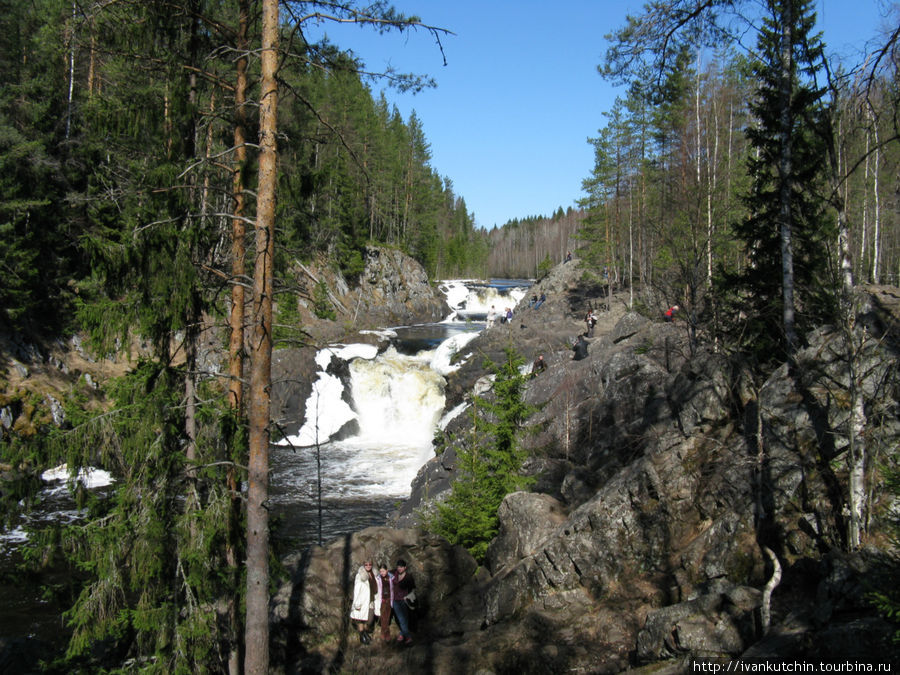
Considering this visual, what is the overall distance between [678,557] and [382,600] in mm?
5193

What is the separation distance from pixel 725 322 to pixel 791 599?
832 cm

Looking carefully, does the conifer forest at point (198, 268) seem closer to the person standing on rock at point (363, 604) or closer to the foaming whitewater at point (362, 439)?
the person standing on rock at point (363, 604)

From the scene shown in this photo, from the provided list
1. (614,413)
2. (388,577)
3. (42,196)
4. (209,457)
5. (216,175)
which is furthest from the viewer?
(42,196)

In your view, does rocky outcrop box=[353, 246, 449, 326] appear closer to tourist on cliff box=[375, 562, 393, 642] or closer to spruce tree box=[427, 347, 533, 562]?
spruce tree box=[427, 347, 533, 562]

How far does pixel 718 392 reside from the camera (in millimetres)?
11438

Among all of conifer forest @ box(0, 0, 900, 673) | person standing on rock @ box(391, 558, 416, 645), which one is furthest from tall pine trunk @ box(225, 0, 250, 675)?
person standing on rock @ box(391, 558, 416, 645)

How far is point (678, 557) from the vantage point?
374 inches

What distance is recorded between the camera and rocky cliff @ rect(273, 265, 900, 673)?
280 inches

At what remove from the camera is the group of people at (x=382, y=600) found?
9414mm

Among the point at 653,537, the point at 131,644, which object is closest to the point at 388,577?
the point at 131,644

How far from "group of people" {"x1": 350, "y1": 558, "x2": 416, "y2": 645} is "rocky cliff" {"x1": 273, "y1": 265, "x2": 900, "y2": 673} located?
14.9 inches

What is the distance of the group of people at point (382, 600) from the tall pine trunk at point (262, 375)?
3135mm

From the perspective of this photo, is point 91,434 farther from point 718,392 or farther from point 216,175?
point 718,392

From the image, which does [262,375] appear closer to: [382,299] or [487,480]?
[487,480]
